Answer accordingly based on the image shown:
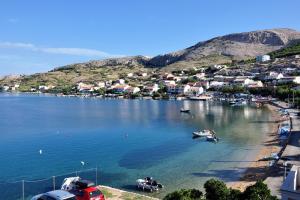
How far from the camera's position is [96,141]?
5656cm

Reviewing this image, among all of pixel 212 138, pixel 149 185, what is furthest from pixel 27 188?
pixel 212 138

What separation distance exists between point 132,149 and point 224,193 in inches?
1208

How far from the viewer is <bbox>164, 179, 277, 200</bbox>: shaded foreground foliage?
18139 millimetres

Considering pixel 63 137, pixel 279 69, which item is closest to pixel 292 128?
pixel 63 137

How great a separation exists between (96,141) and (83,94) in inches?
5471

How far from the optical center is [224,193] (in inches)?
791

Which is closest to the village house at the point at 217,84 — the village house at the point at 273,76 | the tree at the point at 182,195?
the village house at the point at 273,76

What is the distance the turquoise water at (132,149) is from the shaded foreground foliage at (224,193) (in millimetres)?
9140

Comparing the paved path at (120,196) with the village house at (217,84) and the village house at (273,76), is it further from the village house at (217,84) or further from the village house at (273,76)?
the village house at (217,84)

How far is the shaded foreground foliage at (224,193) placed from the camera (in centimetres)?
1814

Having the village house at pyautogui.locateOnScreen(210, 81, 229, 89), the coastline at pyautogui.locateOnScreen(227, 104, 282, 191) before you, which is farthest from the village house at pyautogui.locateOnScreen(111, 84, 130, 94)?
the coastline at pyautogui.locateOnScreen(227, 104, 282, 191)

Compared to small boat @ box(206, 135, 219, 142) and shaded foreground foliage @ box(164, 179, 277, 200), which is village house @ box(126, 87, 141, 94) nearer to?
small boat @ box(206, 135, 219, 142)

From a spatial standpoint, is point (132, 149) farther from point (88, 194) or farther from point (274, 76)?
point (274, 76)

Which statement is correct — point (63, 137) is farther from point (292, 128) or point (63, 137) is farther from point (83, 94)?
point (83, 94)
